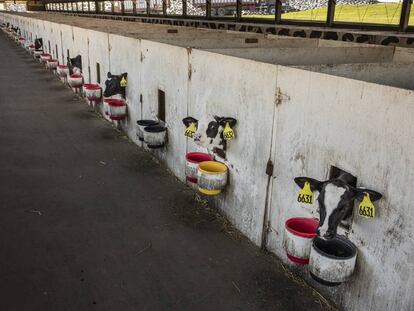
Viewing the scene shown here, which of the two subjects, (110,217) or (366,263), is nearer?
(366,263)

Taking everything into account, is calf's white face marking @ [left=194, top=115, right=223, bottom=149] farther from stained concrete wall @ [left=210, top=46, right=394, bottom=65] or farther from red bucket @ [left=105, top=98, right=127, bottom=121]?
red bucket @ [left=105, top=98, right=127, bottom=121]

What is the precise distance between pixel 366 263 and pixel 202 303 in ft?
4.90

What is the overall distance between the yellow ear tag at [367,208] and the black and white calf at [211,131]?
209 cm

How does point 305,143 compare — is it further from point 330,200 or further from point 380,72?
point 380,72

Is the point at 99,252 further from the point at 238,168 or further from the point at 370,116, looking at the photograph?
the point at 370,116

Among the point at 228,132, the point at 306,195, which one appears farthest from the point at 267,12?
the point at 306,195

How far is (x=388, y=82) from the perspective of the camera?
4.59 m

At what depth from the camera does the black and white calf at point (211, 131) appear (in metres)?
5.02

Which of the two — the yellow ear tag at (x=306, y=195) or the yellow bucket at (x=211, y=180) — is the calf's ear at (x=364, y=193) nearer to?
the yellow ear tag at (x=306, y=195)

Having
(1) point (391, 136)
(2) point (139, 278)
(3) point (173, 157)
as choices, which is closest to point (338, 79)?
(1) point (391, 136)

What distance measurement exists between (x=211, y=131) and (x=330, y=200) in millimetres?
2107

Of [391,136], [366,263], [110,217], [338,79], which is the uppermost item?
[338,79]

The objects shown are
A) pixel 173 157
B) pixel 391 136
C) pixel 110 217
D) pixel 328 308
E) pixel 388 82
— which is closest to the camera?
pixel 391 136

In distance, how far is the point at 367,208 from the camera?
318cm
